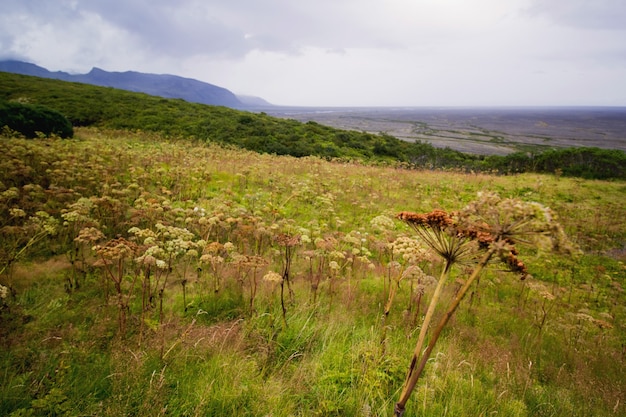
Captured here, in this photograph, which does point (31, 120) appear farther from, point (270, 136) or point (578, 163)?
point (578, 163)

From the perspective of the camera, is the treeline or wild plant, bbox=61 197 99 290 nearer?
wild plant, bbox=61 197 99 290

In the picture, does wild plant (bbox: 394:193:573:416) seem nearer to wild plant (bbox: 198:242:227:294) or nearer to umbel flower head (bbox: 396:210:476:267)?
umbel flower head (bbox: 396:210:476:267)

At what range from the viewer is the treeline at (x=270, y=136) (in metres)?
26.5

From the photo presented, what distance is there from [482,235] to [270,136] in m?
32.6

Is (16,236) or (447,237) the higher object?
(447,237)

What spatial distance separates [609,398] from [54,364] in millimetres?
6339

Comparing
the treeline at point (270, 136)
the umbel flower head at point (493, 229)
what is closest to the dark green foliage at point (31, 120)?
the treeline at point (270, 136)

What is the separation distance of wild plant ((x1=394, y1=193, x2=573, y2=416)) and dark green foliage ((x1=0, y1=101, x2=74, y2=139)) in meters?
19.9

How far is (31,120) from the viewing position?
16.2 m

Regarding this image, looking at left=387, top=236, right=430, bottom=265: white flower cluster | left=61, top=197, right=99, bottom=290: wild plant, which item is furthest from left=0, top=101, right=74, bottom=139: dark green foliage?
left=387, top=236, right=430, bottom=265: white flower cluster

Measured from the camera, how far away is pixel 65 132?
1755 centimetres

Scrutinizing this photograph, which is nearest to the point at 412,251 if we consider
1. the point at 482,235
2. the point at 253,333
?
the point at 482,235

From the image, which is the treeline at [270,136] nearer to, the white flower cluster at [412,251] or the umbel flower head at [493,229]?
the white flower cluster at [412,251]

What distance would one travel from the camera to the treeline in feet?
87.0
